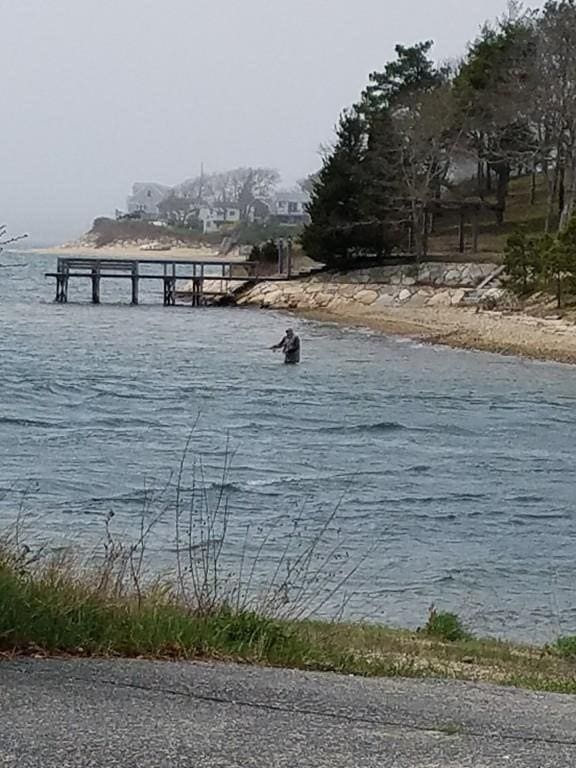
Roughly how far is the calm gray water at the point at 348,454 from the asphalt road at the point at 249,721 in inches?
135

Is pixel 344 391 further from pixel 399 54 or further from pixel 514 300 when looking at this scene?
pixel 399 54

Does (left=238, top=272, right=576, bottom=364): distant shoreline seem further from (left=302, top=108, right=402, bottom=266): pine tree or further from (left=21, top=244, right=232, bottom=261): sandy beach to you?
(left=21, top=244, right=232, bottom=261): sandy beach

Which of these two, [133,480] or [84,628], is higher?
[84,628]

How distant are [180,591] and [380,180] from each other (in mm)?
53910

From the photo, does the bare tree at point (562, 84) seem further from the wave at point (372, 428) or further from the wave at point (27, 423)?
the wave at point (27, 423)

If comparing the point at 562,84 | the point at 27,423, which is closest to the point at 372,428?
the point at 27,423

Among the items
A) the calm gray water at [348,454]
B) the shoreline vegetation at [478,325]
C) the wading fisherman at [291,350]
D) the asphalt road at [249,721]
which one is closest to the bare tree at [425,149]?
the shoreline vegetation at [478,325]

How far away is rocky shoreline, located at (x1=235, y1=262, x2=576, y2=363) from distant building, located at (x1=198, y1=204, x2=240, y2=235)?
118 m

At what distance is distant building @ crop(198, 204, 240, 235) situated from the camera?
183 metres

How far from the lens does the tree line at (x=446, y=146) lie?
56875 millimetres

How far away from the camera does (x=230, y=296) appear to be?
6669 centimetres

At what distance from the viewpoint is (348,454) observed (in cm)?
2203

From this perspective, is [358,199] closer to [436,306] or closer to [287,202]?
[436,306]

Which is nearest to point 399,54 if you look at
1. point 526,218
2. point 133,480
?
point 526,218
